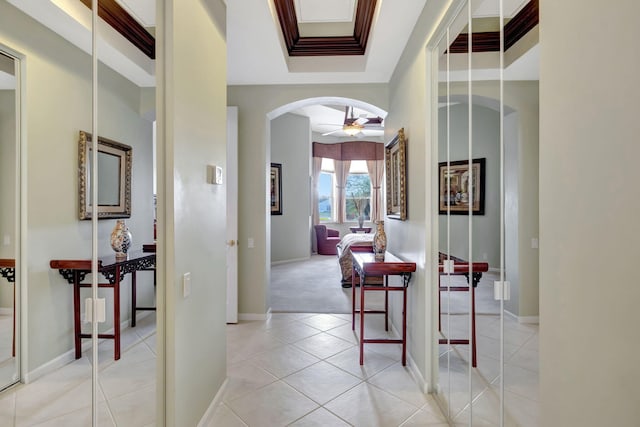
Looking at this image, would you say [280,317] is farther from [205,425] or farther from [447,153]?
[447,153]

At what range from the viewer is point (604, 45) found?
0.85m

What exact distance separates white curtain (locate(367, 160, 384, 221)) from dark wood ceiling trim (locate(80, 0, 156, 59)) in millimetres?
9237

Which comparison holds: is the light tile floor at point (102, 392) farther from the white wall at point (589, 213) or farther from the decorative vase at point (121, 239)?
the white wall at point (589, 213)

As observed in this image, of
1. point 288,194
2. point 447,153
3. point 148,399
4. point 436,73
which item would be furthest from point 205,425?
point 288,194

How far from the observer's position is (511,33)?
1323mm

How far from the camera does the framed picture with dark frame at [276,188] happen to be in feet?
26.1

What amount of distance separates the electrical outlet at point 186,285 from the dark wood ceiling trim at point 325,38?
228 cm

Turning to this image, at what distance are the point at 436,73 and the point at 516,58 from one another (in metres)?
1.14

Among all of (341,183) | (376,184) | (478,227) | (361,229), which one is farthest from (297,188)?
(478,227)

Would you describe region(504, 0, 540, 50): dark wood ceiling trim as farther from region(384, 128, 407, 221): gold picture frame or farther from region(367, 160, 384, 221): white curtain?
region(367, 160, 384, 221): white curtain

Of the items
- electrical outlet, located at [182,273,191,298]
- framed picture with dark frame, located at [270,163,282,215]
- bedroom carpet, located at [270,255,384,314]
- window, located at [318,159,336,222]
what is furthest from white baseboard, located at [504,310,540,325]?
Result: window, located at [318,159,336,222]

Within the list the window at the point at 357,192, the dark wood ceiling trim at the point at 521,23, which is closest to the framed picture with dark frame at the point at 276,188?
the window at the point at 357,192

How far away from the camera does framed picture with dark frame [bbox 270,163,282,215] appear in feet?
26.1

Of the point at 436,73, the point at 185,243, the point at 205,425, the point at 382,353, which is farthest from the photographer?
the point at 382,353
